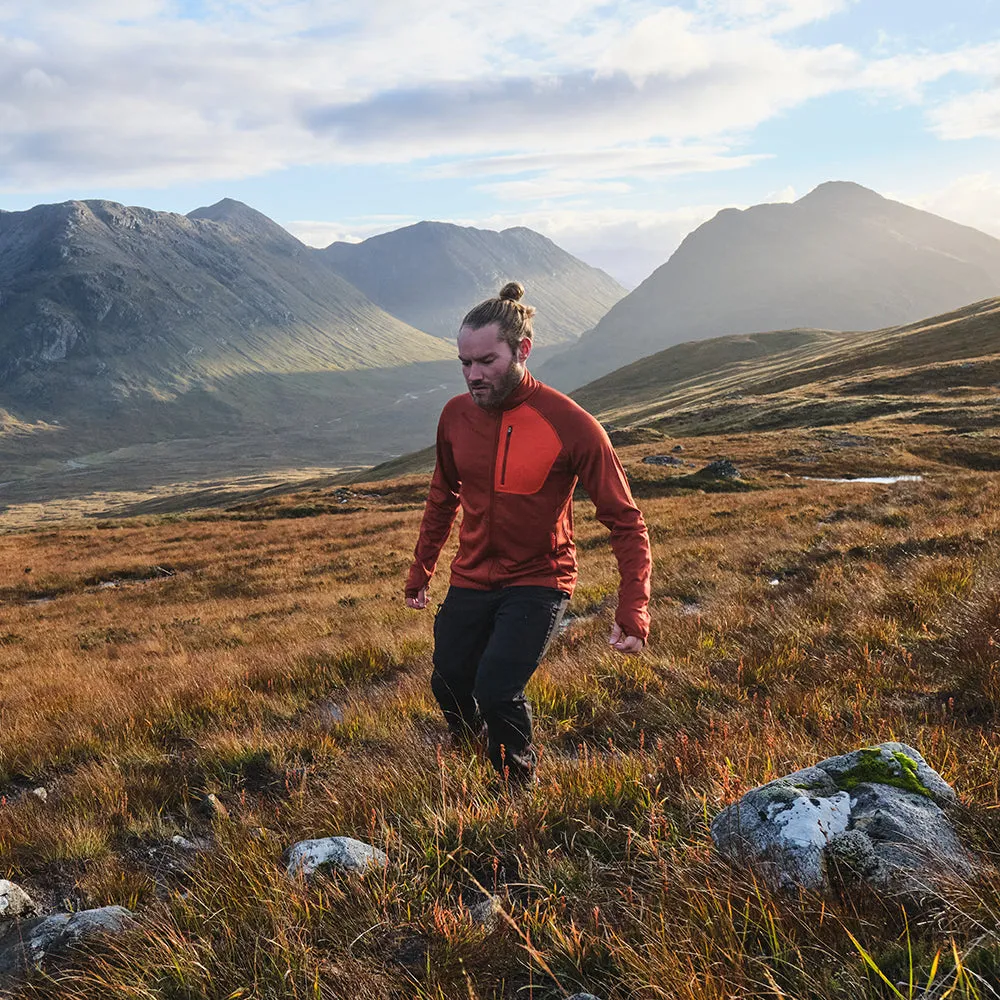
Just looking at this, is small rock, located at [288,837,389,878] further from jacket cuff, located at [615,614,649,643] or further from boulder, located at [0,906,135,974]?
jacket cuff, located at [615,614,649,643]

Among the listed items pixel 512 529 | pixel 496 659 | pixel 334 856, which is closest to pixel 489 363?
pixel 512 529

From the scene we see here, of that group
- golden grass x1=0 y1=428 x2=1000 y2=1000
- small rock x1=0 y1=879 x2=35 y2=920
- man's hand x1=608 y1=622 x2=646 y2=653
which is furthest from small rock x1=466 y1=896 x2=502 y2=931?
small rock x1=0 y1=879 x2=35 y2=920

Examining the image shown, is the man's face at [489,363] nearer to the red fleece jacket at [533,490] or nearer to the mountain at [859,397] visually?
the red fleece jacket at [533,490]

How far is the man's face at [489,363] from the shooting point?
4.13 metres

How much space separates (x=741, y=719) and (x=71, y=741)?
558 centimetres

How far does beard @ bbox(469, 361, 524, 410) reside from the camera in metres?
4.23

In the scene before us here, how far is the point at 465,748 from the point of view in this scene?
14.1 ft

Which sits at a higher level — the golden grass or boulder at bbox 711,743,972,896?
boulder at bbox 711,743,972,896

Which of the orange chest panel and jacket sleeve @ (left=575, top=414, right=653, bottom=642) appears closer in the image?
jacket sleeve @ (left=575, top=414, right=653, bottom=642)

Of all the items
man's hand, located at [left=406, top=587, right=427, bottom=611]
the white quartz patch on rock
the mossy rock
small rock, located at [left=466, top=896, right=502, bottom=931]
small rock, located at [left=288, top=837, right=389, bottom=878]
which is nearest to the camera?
the white quartz patch on rock

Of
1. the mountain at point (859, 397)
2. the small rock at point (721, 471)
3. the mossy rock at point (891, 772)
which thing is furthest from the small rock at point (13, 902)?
the mountain at point (859, 397)

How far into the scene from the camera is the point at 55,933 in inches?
111

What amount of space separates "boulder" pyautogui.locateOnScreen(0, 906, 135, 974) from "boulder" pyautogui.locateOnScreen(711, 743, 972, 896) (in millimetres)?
2516

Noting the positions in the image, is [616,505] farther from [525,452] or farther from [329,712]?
[329,712]
